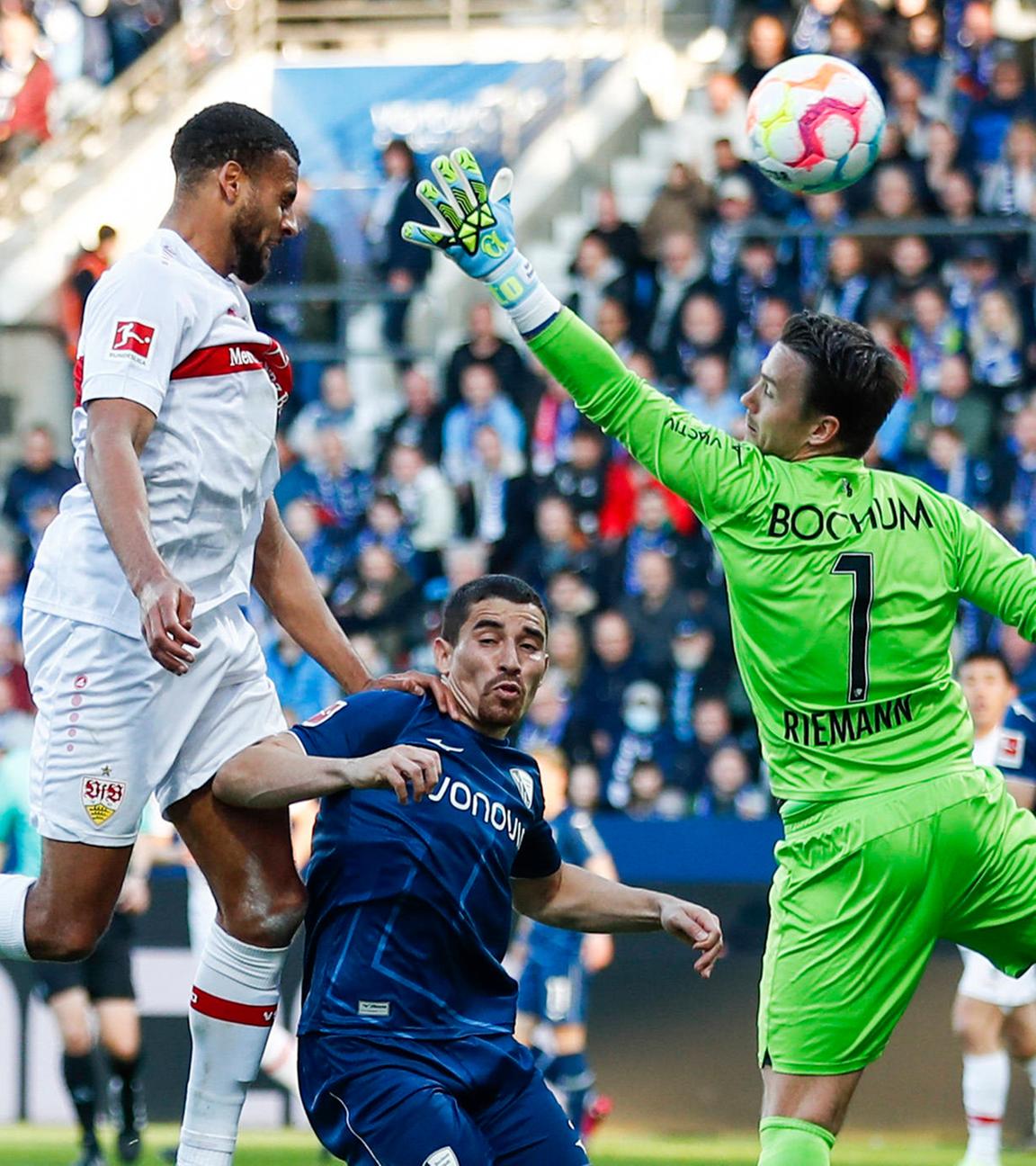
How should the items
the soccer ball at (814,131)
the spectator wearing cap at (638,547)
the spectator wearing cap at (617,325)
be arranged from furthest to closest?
1. the spectator wearing cap at (617,325)
2. the spectator wearing cap at (638,547)
3. the soccer ball at (814,131)

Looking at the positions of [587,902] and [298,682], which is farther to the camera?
[298,682]

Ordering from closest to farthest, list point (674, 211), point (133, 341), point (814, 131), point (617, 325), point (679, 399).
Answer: point (133, 341) → point (814, 131) → point (679, 399) → point (617, 325) → point (674, 211)

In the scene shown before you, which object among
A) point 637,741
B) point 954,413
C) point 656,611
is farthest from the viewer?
point 954,413

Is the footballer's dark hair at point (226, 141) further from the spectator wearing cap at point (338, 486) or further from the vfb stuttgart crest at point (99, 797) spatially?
the spectator wearing cap at point (338, 486)

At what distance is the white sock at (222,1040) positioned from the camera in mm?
5047

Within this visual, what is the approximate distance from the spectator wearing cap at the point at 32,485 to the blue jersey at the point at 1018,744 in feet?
22.3

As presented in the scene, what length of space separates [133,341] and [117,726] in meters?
0.90

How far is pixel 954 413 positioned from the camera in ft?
37.0

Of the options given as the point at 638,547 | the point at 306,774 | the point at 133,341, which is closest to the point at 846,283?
the point at 638,547

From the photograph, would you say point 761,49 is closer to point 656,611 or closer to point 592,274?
point 592,274

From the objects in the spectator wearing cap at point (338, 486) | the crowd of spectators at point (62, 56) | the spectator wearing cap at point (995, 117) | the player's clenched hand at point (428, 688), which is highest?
the crowd of spectators at point (62, 56)

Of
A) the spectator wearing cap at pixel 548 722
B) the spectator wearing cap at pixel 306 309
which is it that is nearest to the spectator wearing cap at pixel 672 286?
the spectator wearing cap at pixel 306 309

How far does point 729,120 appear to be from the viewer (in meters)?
13.7

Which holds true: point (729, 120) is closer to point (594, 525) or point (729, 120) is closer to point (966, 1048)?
point (594, 525)
